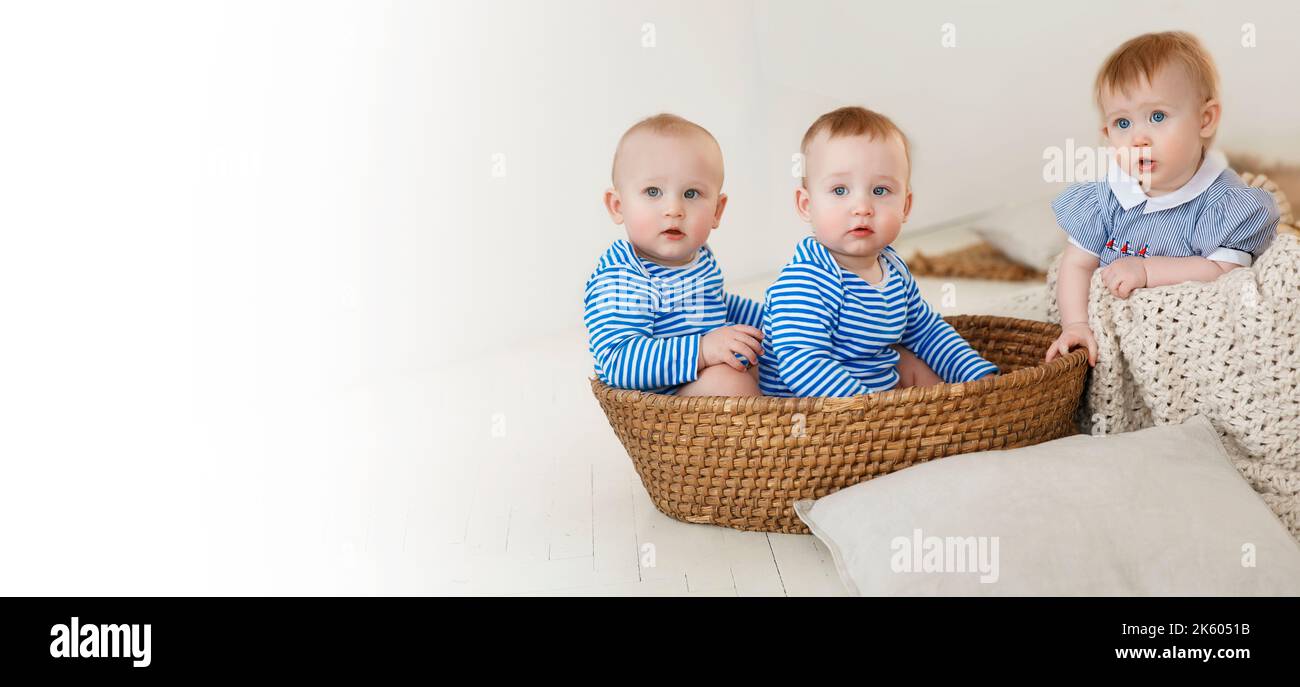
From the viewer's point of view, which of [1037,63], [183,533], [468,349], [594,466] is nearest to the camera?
[183,533]

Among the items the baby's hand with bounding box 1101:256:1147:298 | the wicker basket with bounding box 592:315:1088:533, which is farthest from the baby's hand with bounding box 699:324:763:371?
the baby's hand with bounding box 1101:256:1147:298

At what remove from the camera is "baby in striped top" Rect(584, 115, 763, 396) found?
5.66ft

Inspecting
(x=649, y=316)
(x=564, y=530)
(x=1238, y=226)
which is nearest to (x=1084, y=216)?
(x=1238, y=226)

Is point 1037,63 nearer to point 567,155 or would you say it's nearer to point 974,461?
point 567,155

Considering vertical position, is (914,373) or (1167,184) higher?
(1167,184)

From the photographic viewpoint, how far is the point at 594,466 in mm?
2119

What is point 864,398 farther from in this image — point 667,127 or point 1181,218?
point 1181,218

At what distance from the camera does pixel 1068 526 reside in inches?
54.7

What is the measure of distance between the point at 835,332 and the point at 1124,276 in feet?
1.46

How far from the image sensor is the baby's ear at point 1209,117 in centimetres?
178

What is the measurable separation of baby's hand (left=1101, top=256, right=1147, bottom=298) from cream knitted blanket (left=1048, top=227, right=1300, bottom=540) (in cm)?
2
